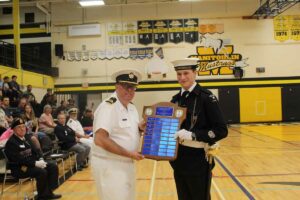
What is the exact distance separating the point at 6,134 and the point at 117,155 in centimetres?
494

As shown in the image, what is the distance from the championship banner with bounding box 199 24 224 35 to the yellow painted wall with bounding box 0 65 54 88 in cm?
966

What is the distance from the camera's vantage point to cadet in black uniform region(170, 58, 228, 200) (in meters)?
2.94

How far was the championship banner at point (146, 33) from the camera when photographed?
2088 cm

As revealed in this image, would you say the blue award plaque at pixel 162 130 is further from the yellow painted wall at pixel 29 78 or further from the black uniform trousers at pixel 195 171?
the yellow painted wall at pixel 29 78

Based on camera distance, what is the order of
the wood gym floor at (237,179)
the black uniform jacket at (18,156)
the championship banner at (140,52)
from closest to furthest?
the black uniform jacket at (18,156), the wood gym floor at (237,179), the championship banner at (140,52)

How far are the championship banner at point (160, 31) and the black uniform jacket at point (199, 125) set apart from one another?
59.7ft

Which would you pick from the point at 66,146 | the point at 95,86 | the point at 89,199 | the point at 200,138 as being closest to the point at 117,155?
the point at 200,138

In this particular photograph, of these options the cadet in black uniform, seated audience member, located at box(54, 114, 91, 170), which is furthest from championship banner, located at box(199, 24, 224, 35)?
the cadet in black uniform

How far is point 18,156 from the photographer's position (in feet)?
18.4

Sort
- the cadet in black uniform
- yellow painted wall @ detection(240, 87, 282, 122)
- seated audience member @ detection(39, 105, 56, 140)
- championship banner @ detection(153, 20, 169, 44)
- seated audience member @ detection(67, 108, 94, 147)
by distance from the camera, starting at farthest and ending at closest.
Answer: championship banner @ detection(153, 20, 169, 44) → yellow painted wall @ detection(240, 87, 282, 122) → seated audience member @ detection(39, 105, 56, 140) → seated audience member @ detection(67, 108, 94, 147) → the cadet in black uniform

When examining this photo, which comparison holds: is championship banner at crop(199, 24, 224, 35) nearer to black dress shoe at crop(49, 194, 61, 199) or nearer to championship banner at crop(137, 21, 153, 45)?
championship banner at crop(137, 21, 153, 45)

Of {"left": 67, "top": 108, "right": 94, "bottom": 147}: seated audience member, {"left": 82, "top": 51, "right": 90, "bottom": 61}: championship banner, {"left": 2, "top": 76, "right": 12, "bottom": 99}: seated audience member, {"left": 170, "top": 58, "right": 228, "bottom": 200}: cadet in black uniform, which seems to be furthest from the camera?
{"left": 82, "top": 51, "right": 90, "bottom": 61}: championship banner

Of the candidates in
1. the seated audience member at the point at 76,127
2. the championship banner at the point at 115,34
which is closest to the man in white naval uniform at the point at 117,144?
the seated audience member at the point at 76,127

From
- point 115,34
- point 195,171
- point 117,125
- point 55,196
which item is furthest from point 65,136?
point 115,34
